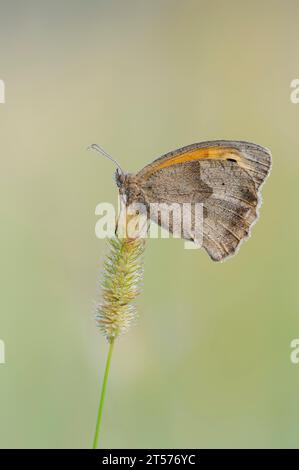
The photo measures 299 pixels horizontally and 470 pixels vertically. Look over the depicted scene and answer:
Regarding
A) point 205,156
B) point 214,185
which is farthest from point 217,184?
point 205,156

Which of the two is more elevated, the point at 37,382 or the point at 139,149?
the point at 139,149

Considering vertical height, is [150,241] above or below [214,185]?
above

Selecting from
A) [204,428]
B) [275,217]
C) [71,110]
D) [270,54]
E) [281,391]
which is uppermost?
[270,54]

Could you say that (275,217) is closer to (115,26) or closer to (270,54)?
(270,54)

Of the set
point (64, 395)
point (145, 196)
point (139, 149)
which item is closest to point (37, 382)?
point (64, 395)

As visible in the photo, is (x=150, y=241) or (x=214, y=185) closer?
(x=214, y=185)

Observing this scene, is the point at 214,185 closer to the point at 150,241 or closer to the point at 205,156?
the point at 205,156
